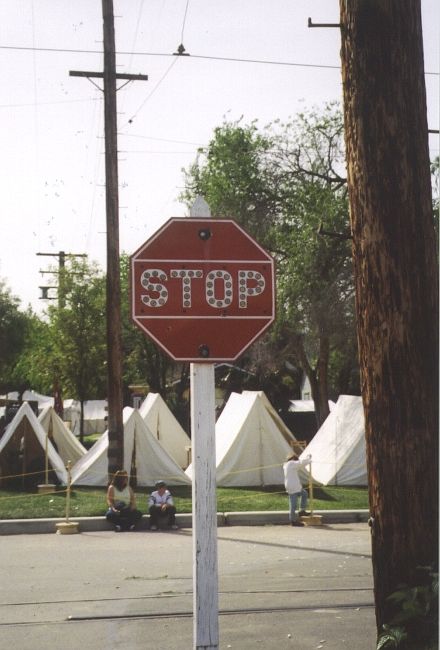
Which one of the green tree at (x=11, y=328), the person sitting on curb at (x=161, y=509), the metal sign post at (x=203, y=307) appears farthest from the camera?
the green tree at (x=11, y=328)

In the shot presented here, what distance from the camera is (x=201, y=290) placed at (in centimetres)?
493

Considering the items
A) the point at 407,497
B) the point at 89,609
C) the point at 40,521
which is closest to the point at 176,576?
the point at 89,609

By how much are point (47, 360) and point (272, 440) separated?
23.1 metres

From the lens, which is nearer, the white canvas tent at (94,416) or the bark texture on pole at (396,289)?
the bark texture on pole at (396,289)

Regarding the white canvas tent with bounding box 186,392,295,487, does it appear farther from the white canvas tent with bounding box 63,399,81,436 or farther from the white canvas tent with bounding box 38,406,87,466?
the white canvas tent with bounding box 63,399,81,436

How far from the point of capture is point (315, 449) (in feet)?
72.6

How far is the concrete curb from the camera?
15.9 m

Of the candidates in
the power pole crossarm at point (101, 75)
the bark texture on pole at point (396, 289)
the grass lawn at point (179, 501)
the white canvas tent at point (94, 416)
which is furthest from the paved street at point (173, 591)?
the white canvas tent at point (94, 416)

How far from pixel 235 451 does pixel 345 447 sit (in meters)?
2.43

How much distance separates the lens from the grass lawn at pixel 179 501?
17.0 m

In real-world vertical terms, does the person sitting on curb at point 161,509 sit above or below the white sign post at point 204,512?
below

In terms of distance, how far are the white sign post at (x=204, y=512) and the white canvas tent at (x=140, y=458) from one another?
1634 centimetres

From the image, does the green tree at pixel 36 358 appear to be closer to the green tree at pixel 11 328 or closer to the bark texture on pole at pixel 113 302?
the green tree at pixel 11 328

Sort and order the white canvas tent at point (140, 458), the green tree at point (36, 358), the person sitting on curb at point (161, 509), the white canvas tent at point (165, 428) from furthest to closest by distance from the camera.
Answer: the green tree at point (36, 358), the white canvas tent at point (165, 428), the white canvas tent at point (140, 458), the person sitting on curb at point (161, 509)
